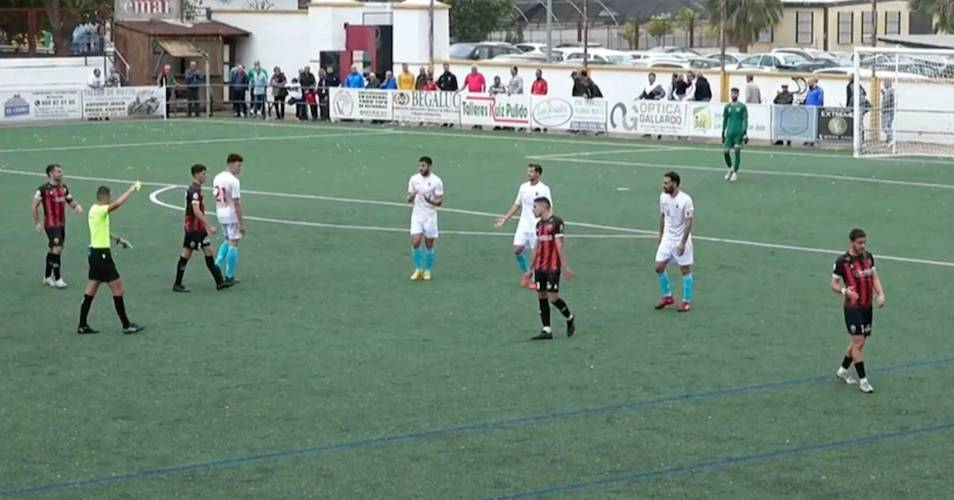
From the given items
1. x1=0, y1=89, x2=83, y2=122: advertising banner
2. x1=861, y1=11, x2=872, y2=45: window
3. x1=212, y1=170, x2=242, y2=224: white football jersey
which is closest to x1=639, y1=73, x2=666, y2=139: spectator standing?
x1=0, y1=89, x2=83, y2=122: advertising banner

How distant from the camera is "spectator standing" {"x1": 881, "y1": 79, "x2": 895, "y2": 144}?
41500 mm

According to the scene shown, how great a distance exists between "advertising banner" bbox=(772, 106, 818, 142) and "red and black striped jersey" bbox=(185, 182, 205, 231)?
24592 mm

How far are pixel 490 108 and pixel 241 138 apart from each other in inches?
288

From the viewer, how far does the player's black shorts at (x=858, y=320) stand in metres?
15.3

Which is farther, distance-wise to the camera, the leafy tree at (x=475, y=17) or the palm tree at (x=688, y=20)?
the palm tree at (x=688, y=20)

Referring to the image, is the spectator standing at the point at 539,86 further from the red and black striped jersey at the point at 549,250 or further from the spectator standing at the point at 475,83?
the red and black striped jersey at the point at 549,250

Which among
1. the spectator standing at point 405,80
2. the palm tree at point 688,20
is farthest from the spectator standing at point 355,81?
the palm tree at point 688,20

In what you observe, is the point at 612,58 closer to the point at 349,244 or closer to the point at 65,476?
the point at 349,244

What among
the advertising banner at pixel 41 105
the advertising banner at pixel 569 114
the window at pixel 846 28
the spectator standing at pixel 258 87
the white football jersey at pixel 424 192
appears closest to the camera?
the white football jersey at pixel 424 192

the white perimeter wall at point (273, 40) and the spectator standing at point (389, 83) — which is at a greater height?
the white perimeter wall at point (273, 40)

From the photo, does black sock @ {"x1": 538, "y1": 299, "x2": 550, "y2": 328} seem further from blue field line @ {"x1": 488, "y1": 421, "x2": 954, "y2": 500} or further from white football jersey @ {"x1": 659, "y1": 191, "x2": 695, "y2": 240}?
blue field line @ {"x1": 488, "y1": 421, "x2": 954, "y2": 500}

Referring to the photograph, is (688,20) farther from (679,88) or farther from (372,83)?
(679,88)

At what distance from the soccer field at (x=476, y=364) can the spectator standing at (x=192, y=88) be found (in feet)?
83.8

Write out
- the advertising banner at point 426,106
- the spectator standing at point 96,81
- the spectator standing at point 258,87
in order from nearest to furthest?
the advertising banner at point 426,106
the spectator standing at point 96,81
the spectator standing at point 258,87
